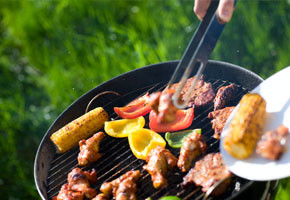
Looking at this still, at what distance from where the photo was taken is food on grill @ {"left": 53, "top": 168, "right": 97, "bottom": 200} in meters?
3.26

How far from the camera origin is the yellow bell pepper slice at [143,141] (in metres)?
3.49

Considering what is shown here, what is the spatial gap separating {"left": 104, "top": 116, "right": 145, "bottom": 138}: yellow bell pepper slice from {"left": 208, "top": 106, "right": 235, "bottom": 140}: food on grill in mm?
794

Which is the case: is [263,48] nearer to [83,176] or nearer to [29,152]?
[83,176]

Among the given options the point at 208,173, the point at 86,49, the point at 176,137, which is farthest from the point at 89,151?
the point at 86,49

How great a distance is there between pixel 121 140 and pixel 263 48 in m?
3.10

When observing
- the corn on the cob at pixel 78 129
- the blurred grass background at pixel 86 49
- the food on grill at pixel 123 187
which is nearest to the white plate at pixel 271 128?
the food on grill at pixel 123 187

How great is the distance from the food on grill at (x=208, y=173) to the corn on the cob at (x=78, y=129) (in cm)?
138

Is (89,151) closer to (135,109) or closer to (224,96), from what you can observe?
(135,109)

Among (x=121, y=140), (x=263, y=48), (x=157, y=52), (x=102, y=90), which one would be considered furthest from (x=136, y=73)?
(x=263, y=48)

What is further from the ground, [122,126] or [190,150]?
[122,126]

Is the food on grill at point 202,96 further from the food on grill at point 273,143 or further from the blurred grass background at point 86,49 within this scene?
the blurred grass background at point 86,49

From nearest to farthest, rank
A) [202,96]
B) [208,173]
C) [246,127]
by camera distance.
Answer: [246,127], [208,173], [202,96]

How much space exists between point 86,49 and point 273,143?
14.7 ft

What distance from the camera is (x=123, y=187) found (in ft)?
10.1
